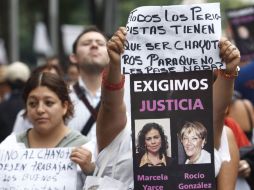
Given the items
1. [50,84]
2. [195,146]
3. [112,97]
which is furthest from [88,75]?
[195,146]

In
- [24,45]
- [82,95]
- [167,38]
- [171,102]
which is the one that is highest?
[24,45]

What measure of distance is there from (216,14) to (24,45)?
44715mm

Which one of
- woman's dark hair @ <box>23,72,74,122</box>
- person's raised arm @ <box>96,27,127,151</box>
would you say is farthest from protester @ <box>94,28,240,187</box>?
woman's dark hair @ <box>23,72,74,122</box>

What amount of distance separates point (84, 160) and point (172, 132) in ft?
2.49

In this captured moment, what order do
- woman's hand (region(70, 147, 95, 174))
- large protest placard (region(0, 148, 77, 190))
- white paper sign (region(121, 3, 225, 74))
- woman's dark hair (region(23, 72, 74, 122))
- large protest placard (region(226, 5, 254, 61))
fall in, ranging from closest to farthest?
1. white paper sign (region(121, 3, 225, 74))
2. woman's hand (region(70, 147, 95, 174))
3. large protest placard (region(0, 148, 77, 190))
4. woman's dark hair (region(23, 72, 74, 122))
5. large protest placard (region(226, 5, 254, 61))

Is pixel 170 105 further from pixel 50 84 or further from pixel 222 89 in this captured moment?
pixel 50 84

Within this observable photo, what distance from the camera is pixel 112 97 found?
5.60m

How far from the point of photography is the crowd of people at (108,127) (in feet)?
18.3

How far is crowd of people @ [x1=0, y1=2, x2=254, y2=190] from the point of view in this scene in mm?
5582

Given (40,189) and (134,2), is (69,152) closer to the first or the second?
(40,189)

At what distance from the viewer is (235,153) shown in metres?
6.48

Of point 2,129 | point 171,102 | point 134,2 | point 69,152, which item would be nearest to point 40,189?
point 69,152

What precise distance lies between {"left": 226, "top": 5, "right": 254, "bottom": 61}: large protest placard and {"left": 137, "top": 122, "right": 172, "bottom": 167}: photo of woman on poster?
21.0ft

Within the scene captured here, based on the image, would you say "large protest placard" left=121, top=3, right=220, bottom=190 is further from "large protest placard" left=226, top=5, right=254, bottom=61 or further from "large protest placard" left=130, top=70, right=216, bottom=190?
"large protest placard" left=226, top=5, right=254, bottom=61
